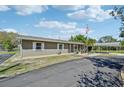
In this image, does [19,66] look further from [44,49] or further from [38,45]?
[44,49]

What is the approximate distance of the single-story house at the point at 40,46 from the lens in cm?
1894

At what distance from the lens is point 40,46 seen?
21.7 m

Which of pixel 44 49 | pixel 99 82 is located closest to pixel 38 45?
pixel 44 49

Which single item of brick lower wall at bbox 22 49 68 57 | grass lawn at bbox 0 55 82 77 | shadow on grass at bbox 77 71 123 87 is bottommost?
shadow on grass at bbox 77 71 123 87

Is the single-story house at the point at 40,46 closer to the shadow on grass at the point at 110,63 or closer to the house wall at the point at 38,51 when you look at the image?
the house wall at the point at 38,51

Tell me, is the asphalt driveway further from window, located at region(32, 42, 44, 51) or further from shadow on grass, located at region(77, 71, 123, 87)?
window, located at region(32, 42, 44, 51)

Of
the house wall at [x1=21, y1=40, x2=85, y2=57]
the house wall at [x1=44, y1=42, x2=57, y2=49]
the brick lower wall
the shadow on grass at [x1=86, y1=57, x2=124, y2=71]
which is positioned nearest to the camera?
the shadow on grass at [x1=86, y1=57, x2=124, y2=71]

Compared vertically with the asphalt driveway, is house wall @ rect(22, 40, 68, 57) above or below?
above

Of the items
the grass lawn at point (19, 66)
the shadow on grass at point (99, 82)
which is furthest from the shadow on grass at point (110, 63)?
the grass lawn at point (19, 66)

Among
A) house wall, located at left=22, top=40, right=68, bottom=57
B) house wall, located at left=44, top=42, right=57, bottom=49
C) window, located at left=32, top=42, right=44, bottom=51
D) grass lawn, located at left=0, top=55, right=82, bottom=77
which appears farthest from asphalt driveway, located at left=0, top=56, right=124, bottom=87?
house wall, located at left=44, top=42, right=57, bottom=49

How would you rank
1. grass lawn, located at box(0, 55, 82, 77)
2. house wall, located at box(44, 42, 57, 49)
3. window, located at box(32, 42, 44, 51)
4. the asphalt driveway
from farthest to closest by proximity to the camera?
house wall, located at box(44, 42, 57, 49) < window, located at box(32, 42, 44, 51) < grass lawn, located at box(0, 55, 82, 77) < the asphalt driveway

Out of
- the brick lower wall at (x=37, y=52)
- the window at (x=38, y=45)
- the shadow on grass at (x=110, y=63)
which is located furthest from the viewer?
the window at (x=38, y=45)

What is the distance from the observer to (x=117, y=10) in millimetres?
13797

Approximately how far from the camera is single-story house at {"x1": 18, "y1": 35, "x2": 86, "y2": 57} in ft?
62.1
